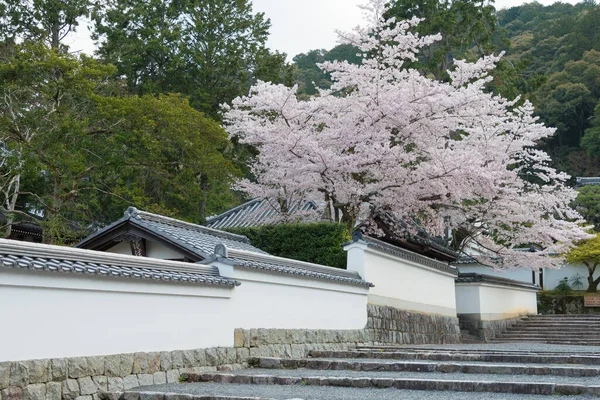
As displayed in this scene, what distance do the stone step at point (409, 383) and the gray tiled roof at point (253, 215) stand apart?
37.8 feet

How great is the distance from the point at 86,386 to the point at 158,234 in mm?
4855

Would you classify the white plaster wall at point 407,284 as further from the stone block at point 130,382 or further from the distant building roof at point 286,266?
the stone block at point 130,382

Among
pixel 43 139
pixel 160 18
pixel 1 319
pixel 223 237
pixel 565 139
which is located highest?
pixel 160 18

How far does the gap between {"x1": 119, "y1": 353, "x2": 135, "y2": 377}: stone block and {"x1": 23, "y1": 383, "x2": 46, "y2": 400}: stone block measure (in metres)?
1.23

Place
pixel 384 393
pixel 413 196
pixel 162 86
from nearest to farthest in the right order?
pixel 384 393
pixel 413 196
pixel 162 86

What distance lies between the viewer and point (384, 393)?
767 cm

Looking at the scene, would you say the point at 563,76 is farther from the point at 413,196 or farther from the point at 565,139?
the point at 413,196

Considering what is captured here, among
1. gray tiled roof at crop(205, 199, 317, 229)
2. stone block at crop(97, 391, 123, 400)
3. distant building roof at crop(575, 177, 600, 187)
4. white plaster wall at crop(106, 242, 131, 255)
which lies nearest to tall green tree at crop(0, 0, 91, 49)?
gray tiled roof at crop(205, 199, 317, 229)

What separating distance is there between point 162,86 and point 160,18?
3613mm

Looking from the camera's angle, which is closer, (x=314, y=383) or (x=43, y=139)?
(x=314, y=383)

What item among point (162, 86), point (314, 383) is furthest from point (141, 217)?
point (162, 86)

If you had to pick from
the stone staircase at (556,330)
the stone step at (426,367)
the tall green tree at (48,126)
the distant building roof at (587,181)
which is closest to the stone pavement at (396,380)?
the stone step at (426,367)

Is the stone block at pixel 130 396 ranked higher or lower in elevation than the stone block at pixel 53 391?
lower

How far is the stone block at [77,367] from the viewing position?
7.25 m
